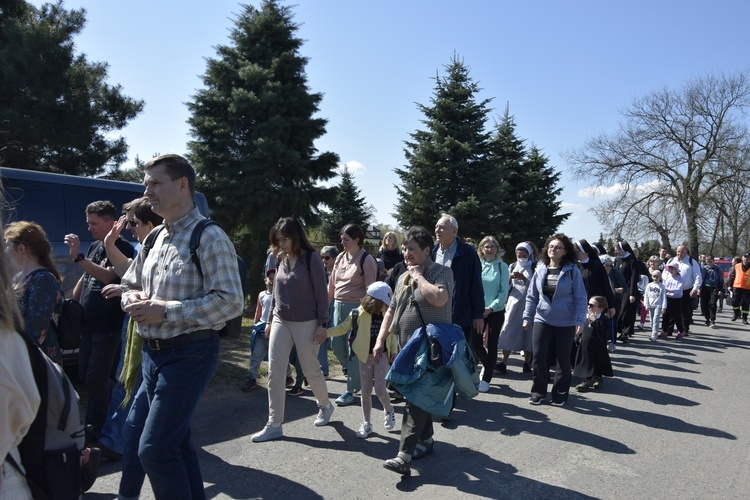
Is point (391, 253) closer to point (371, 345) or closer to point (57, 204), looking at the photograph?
point (371, 345)

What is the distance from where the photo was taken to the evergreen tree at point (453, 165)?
23.1 metres

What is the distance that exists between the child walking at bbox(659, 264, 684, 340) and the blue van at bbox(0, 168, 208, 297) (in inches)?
462

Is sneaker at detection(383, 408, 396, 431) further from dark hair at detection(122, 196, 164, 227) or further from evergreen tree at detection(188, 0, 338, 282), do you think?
evergreen tree at detection(188, 0, 338, 282)

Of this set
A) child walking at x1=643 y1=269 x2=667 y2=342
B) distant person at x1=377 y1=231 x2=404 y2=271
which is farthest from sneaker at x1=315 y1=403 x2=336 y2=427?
child walking at x1=643 y1=269 x2=667 y2=342

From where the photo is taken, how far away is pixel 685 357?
1056cm

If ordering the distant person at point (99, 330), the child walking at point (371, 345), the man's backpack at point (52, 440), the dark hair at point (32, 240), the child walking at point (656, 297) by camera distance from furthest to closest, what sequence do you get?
the child walking at point (656, 297) < the child walking at point (371, 345) < the distant person at point (99, 330) < the dark hair at point (32, 240) < the man's backpack at point (52, 440)

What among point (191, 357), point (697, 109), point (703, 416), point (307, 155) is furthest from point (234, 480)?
point (697, 109)

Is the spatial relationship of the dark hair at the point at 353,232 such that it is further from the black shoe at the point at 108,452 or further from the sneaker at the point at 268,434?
the black shoe at the point at 108,452

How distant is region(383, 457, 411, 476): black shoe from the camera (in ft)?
14.3

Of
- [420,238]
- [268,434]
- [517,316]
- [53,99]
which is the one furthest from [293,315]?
[53,99]

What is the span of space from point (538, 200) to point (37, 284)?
27523 millimetres

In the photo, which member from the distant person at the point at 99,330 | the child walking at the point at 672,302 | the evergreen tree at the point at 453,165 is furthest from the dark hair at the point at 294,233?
the evergreen tree at the point at 453,165

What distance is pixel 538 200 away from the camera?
94.7ft

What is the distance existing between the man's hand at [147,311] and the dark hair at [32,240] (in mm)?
1149
